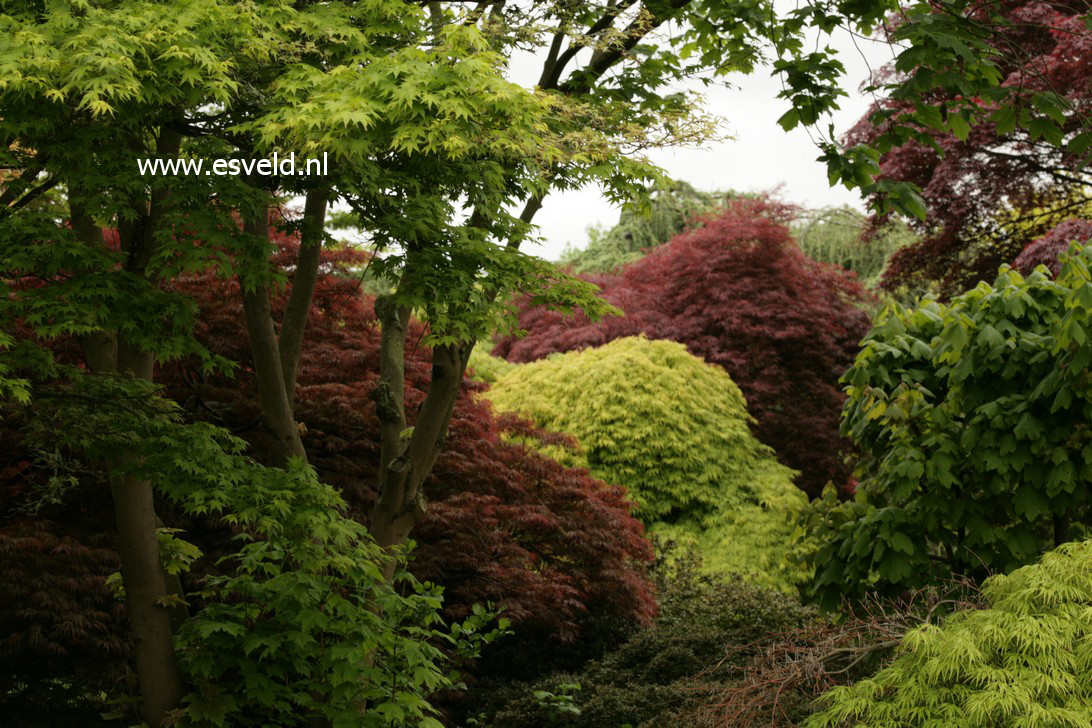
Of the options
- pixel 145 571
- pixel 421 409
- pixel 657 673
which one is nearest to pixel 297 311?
pixel 421 409

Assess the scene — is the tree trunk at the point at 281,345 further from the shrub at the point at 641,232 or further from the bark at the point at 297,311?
the shrub at the point at 641,232

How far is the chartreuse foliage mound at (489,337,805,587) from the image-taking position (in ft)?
36.9

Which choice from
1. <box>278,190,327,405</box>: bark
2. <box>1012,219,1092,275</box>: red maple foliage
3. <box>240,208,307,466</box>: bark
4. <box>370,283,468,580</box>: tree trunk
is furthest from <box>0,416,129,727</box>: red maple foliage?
<box>1012,219,1092,275</box>: red maple foliage

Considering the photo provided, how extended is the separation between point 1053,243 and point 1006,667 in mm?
7529

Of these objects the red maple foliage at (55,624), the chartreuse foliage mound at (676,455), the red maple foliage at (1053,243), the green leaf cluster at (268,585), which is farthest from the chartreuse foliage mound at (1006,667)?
the chartreuse foliage mound at (676,455)

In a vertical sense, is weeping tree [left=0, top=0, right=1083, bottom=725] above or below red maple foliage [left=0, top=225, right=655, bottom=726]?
above

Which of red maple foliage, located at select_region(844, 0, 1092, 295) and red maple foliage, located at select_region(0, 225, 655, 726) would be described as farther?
red maple foliage, located at select_region(844, 0, 1092, 295)

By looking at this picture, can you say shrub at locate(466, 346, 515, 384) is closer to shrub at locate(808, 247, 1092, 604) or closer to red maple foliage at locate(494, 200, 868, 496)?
red maple foliage at locate(494, 200, 868, 496)

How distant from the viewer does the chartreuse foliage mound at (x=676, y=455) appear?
36.9 ft

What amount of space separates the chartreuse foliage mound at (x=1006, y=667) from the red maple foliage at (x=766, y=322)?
31.9ft

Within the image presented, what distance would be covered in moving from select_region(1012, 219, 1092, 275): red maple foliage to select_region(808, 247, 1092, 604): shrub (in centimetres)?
469

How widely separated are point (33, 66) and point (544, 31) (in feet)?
8.95

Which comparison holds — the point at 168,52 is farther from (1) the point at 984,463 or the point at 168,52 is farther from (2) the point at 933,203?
(2) the point at 933,203

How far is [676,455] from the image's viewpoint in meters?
11.5
